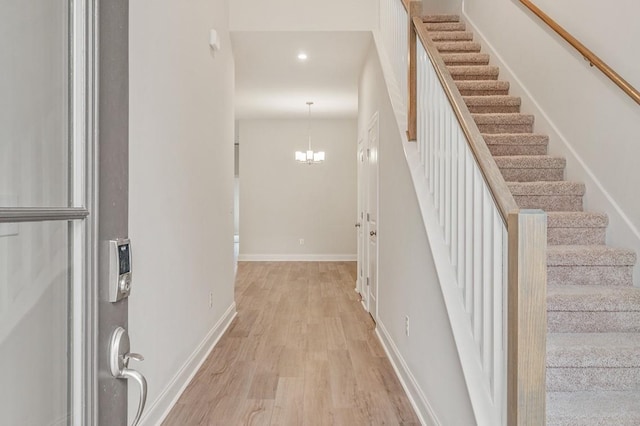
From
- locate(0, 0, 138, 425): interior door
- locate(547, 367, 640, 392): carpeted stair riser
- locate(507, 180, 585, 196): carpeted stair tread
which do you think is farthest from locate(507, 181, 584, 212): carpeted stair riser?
locate(0, 0, 138, 425): interior door

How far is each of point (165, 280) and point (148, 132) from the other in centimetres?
83

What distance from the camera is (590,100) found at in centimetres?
267

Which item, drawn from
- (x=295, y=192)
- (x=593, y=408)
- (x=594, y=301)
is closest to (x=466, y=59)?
(x=594, y=301)

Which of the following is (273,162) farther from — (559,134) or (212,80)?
(559,134)

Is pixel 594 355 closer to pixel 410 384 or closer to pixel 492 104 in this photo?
pixel 410 384

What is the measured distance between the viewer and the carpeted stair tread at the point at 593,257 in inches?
87.7

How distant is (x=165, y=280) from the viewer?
2326 mm

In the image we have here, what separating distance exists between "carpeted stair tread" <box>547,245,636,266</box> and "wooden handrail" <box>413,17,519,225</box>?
1.02 meters

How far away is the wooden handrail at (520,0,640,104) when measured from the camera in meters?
2.21

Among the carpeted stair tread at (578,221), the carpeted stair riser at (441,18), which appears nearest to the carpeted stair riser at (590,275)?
the carpeted stair tread at (578,221)

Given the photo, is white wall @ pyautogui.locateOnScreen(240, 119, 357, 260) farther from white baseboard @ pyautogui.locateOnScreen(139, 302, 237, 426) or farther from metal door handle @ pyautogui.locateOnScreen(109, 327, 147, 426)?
metal door handle @ pyautogui.locateOnScreen(109, 327, 147, 426)

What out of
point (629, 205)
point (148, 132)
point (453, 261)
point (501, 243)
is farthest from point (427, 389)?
point (148, 132)

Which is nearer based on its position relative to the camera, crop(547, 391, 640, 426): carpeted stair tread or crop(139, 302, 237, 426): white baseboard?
crop(547, 391, 640, 426): carpeted stair tread

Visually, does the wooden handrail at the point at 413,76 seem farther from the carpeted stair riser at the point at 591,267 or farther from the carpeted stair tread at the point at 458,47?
the carpeted stair tread at the point at 458,47
